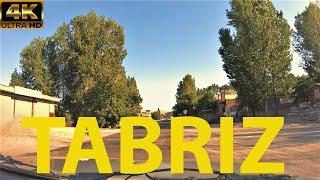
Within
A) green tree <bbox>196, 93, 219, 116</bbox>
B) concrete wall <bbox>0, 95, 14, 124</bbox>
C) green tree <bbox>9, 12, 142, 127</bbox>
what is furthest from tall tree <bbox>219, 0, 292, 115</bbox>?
concrete wall <bbox>0, 95, 14, 124</bbox>

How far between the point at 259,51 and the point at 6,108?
90.6ft

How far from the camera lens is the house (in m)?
31.0

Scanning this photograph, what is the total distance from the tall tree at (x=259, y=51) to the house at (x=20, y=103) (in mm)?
20426

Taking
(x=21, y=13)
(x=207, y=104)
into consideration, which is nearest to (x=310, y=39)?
(x=207, y=104)

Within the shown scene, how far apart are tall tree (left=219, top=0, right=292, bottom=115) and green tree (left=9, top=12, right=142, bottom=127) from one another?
12960mm

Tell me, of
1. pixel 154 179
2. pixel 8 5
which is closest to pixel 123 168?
pixel 154 179

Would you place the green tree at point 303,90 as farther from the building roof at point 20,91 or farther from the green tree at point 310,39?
the building roof at point 20,91

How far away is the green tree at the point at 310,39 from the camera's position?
2169 inches

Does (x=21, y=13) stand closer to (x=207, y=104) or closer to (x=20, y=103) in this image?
(x=20, y=103)

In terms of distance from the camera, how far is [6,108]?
105 feet

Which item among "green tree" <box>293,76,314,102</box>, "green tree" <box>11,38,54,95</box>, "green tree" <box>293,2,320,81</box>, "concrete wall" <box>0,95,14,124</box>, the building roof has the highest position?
"green tree" <box>293,2,320,81</box>

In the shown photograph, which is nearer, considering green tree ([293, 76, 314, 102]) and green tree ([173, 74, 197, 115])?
green tree ([293, 76, 314, 102])

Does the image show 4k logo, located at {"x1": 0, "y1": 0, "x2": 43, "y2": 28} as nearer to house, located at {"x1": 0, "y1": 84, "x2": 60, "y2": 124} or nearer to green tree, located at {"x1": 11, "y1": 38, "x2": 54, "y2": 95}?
house, located at {"x1": 0, "y1": 84, "x2": 60, "y2": 124}

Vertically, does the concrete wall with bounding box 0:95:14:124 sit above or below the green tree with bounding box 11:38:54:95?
below
